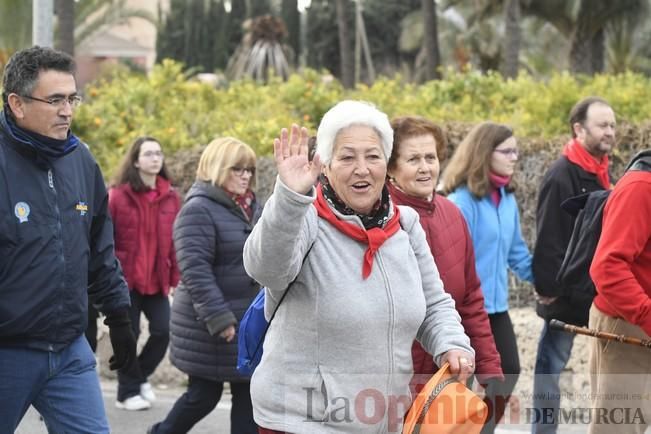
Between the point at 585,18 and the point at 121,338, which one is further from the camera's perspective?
the point at 585,18

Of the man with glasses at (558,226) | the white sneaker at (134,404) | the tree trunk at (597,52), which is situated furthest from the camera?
the tree trunk at (597,52)

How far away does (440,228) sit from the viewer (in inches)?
186

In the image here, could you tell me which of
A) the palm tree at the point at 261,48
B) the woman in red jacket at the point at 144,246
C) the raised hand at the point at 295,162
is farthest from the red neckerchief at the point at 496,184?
the palm tree at the point at 261,48

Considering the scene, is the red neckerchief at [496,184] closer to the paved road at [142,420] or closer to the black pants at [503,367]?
the black pants at [503,367]

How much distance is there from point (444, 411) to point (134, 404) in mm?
4755

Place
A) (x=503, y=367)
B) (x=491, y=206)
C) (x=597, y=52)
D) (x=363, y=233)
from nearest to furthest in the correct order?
1. (x=363, y=233)
2. (x=503, y=367)
3. (x=491, y=206)
4. (x=597, y=52)

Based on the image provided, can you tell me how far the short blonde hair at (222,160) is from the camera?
20.3 feet

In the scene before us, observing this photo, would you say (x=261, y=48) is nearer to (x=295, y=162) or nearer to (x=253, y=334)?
(x=253, y=334)

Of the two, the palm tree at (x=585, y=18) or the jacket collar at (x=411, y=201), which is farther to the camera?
the palm tree at (x=585, y=18)

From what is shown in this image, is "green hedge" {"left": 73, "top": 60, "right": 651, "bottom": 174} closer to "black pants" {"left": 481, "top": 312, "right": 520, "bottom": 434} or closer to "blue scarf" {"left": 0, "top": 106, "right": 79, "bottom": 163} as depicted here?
"black pants" {"left": 481, "top": 312, "right": 520, "bottom": 434}

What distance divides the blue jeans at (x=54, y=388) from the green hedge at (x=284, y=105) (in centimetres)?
597

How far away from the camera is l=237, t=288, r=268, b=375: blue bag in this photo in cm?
381

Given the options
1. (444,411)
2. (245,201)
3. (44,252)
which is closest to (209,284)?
(245,201)

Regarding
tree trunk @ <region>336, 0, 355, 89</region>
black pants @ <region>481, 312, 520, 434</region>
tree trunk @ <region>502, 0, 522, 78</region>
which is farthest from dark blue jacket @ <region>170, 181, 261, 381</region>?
tree trunk @ <region>336, 0, 355, 89</region>
